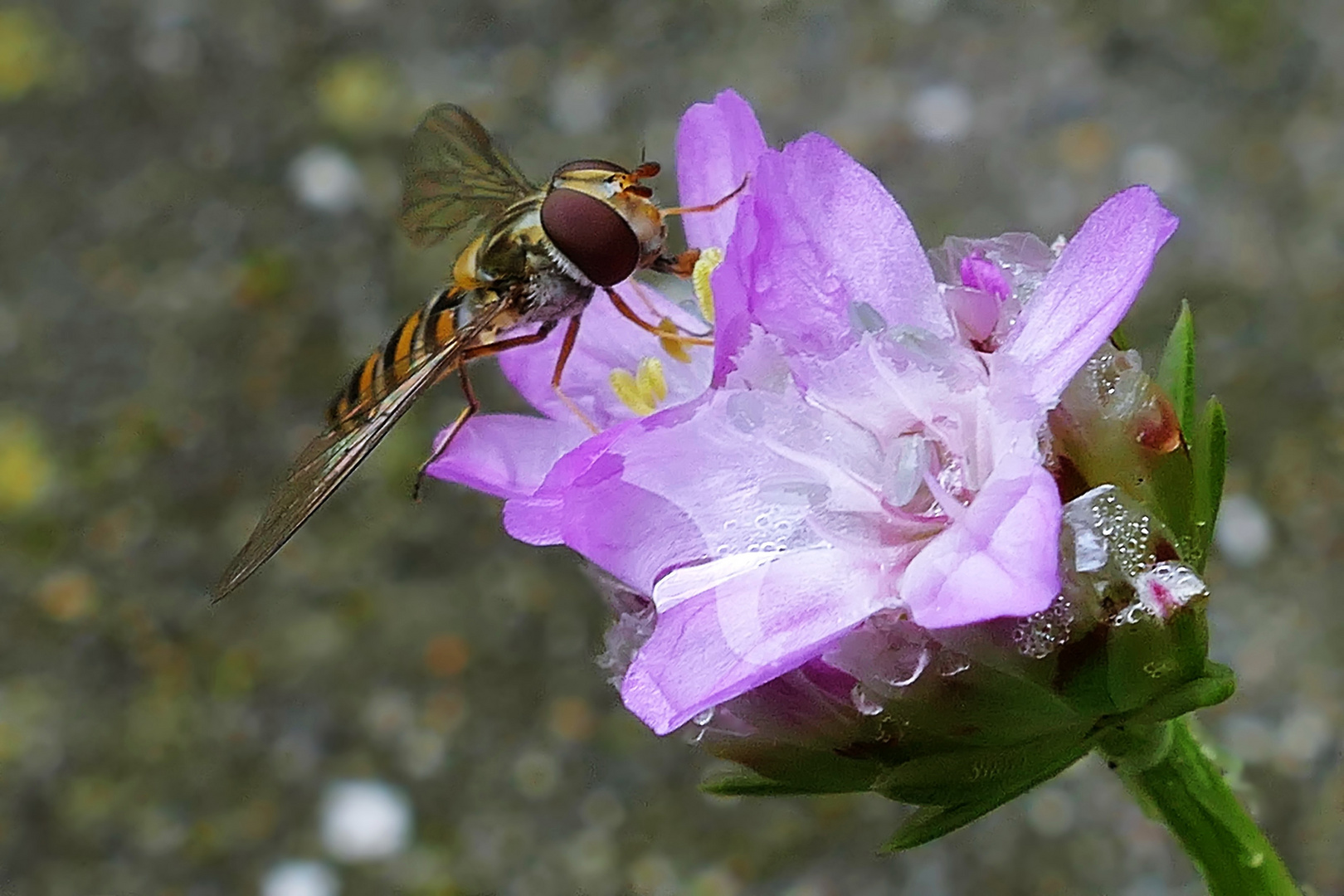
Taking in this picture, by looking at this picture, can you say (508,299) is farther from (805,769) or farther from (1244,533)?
(1244,533)

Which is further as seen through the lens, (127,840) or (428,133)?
(127,840)

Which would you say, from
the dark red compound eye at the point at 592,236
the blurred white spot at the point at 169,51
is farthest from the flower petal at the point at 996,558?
the blurred white spot at the point at 169,51

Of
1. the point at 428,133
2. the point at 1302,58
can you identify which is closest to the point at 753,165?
the point at 428,133

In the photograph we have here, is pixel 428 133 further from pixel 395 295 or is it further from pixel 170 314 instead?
pixel 170 314

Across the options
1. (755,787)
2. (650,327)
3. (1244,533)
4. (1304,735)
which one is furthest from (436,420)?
(755,787)

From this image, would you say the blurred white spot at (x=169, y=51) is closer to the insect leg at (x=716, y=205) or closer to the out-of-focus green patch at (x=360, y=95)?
the out-of-focus green patch at (x=360, y=95)

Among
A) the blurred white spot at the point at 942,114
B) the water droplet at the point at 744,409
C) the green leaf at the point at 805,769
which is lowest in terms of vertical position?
the blurred white spot at the point at 942,114
